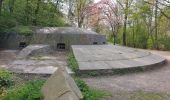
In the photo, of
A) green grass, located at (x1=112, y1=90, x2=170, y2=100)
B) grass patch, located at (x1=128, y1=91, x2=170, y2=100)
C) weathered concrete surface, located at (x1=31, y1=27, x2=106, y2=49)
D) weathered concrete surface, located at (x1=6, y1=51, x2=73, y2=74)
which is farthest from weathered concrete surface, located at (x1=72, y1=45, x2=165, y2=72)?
weathered concrete surface, located at (x1=31, y1=27, x2=106, y2=49)

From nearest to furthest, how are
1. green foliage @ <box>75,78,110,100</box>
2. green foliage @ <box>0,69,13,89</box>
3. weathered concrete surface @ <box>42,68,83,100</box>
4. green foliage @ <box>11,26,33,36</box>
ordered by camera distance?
weathered concrete surface @ <box>42,68,83,100</box>
green foliage @ <box>75,78,110,100</box>
green foliage @ <box>0,69,13,89</box>
green foliage @ <box>11,26,33,36</box>

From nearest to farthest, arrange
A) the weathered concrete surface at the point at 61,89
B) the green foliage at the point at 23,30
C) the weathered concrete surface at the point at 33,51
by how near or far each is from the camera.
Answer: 1. the weathered concrete surface at the point at 61,89
2. the weathered concrete surface at the point at 33,51
3. the green foliage at the point at 23,30

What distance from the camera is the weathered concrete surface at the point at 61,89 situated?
14.3ft

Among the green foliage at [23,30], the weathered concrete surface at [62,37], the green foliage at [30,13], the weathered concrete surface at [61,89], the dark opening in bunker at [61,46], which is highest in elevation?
the green foliage at [30,13]

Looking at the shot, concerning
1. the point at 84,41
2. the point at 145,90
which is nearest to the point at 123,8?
the point at 84,41

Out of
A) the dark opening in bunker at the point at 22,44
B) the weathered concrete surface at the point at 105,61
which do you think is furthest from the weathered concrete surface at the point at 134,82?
the dark opening in bunker at the point at 22,44

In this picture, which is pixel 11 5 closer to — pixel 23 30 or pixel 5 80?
pixel 23 30

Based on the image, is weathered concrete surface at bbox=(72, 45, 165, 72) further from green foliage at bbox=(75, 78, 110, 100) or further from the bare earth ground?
green foliage at bbox=(75, 78, 110, 100)

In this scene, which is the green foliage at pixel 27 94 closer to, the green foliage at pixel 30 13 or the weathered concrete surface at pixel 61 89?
the weathered concrete surface at pixel 61 89

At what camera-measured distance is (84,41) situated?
13.3 metres

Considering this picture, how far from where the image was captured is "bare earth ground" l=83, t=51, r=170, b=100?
6270 millimetres

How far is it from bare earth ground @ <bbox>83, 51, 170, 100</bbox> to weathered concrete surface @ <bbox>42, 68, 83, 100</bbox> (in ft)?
4.20

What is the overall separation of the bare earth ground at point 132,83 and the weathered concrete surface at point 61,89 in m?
1.28

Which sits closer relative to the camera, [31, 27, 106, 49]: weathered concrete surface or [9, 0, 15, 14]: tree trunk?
[31, 27, 106, 49]: weathered concrete surface
